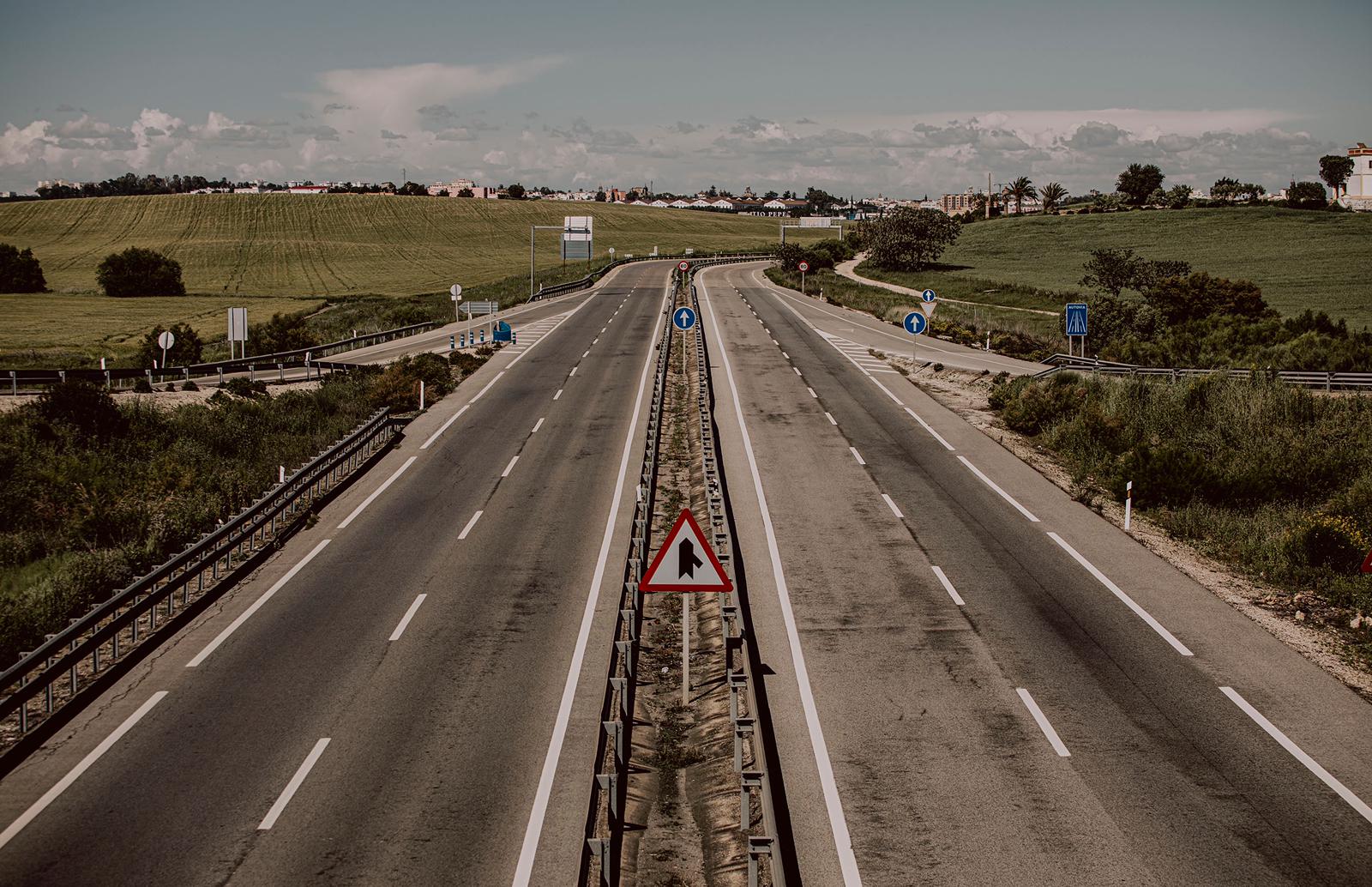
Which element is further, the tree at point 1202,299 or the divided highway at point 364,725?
the tree at point 1202,299

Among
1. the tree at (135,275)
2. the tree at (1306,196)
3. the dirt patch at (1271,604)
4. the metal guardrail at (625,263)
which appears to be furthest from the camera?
the tree at (1306,196)

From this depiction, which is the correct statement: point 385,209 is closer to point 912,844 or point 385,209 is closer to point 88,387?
point 88,387

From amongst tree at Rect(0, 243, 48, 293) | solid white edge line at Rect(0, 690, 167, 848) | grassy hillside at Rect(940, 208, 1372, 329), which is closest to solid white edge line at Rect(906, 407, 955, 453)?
solid white edge line at Rect(0, 690, 167, 848)

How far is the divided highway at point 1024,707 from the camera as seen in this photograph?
32.7ft

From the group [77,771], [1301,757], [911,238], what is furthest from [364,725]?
[911,238]

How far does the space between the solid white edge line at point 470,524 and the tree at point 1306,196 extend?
165 metres

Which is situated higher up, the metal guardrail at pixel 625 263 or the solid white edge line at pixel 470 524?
the metal guardrail at pixel 625 263

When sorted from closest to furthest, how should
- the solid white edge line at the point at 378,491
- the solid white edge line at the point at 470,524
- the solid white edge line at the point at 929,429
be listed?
the solid white edge line at the point at 470,524
the solid white edge line at the point at 378,491
the solid white edge line at the point at 929,429

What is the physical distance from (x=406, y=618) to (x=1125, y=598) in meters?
11.8

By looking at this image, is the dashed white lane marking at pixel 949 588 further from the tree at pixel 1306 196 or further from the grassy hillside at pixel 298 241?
the tree at pixel 1306 196

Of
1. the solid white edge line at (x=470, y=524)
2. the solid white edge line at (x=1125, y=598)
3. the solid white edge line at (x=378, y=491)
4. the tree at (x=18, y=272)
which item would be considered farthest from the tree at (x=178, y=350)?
the tree at (x=18, y=272)

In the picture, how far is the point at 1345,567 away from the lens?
730 inches

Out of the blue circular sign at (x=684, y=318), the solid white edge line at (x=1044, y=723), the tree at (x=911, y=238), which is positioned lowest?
the solid white edge line at (x=1044, y=723)

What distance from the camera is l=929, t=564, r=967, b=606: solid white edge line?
17344 mm
